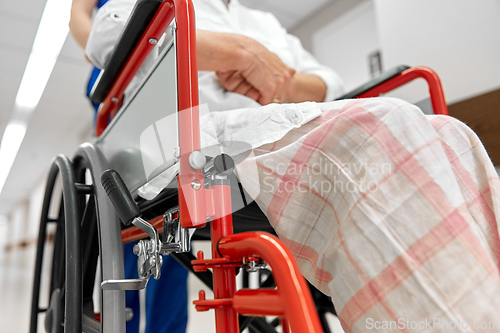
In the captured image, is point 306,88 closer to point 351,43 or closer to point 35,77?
point 351,43

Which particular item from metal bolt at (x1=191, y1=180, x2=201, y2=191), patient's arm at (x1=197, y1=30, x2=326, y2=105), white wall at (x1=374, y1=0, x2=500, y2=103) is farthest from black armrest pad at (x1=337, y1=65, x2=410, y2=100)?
white wall at (x1=374, y1=0, x2=500, y2=103)

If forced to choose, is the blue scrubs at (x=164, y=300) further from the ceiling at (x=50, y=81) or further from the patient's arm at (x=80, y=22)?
the ceiling at (x=50, y=81)

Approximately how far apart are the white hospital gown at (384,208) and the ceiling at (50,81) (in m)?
1.47

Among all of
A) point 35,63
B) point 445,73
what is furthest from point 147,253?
point 35,63

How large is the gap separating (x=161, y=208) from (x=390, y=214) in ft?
1.35

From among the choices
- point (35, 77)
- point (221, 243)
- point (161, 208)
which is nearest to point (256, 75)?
point (161, 208)

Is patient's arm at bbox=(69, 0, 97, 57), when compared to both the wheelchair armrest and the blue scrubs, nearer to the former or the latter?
the blue scrubs

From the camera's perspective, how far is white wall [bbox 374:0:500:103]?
1432mm

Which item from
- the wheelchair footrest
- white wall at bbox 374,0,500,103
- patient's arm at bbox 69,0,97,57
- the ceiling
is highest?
the ceiling

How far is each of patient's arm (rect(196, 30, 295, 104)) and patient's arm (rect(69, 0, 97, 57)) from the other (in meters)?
0.32

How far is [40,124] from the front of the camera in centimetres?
416

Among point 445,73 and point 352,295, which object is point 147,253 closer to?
point 352,295

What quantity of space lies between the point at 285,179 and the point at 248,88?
36 centimetres

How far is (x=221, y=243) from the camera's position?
15.7 inches
